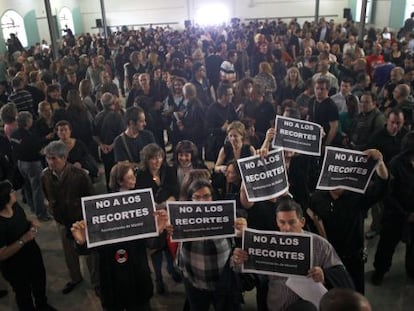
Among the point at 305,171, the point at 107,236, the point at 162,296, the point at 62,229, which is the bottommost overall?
the point at 162,296

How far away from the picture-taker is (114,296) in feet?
9.52

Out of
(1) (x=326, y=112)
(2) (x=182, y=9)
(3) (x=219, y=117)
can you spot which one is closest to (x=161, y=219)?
(3) (x=219, y=117)

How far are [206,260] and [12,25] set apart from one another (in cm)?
2112

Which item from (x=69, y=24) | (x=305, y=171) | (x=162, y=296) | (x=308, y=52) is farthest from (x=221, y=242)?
(x=69, y=24)

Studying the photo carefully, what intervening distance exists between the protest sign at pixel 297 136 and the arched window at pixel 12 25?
733 inches

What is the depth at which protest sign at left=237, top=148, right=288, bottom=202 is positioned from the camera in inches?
130

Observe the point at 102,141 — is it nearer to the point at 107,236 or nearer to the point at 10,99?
the point at 10,99

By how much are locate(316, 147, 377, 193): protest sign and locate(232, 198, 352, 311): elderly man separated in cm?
64

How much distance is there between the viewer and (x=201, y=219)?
276cm

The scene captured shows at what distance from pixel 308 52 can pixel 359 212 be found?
6482 mm

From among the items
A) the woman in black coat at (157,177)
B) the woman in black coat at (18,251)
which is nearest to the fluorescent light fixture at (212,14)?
the woman in black coat at (157,177)

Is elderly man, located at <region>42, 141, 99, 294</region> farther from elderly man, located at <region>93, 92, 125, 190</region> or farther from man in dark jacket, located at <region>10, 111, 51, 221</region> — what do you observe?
elderly man, located at <region>93, 92, 125, 190</region>

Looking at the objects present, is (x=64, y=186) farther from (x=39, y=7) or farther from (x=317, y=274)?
(x=39, y=7)

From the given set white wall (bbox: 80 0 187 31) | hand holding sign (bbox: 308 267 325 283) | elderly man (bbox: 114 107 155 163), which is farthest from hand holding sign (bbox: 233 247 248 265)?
white wall (bbox: 80 0 187 31)
